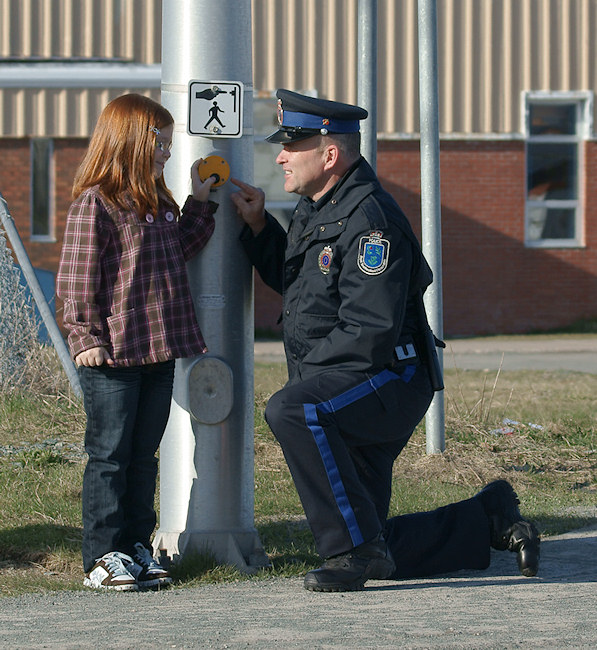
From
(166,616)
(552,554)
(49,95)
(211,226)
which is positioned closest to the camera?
(166,616)

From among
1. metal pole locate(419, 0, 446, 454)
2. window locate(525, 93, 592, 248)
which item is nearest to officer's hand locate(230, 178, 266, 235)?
metal pole locate(419, 0, 446, 454)

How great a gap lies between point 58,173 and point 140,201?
14374 millimetres

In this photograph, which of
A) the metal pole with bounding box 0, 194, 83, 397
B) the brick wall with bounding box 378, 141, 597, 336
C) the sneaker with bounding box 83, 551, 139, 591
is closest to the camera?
the sneaker with bounding box 83, 551, 139, 591

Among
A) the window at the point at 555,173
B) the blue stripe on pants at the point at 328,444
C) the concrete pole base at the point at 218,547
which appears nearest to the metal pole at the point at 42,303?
the concrete pole base at the point at 218,547

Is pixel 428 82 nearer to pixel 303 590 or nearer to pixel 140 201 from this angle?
pixel 140 201

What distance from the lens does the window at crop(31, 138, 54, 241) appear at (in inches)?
722

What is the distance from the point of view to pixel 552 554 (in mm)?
5055

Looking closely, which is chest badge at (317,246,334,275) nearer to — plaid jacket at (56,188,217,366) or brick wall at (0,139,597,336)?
plaid jacket at (56,188,217,366)

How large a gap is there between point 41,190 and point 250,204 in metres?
14.4

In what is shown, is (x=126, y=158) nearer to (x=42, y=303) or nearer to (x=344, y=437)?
(x=344, y=437)

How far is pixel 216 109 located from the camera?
459cm

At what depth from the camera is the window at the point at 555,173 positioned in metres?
19.0

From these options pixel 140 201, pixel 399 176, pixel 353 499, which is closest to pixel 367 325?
pixel 353 499

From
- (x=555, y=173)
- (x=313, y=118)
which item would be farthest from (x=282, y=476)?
(x=555, y=173)
